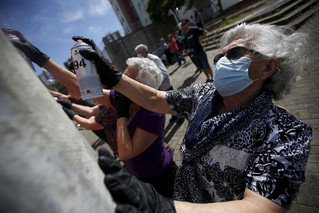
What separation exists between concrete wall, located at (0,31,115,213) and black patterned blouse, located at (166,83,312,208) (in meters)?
0.97

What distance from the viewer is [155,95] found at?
5.49 feet

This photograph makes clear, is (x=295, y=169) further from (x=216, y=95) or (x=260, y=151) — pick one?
(x=216, y=95)

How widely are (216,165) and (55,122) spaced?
1.18 meters

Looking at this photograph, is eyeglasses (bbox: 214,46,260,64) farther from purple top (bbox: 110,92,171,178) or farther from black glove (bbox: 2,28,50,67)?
black glove (bbox: 2,28,50,67)

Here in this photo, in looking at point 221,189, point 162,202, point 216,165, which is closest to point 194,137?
point 216,165

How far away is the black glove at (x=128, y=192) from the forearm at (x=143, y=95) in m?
0.93

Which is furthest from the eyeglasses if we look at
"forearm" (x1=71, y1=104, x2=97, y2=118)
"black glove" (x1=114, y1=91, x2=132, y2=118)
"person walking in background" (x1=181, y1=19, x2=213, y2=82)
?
"person walking in background" (x1=181, y1=19, x2=213, y2=82)

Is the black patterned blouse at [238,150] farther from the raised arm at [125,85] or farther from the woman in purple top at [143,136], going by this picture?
the woman in purple top at [143,136]

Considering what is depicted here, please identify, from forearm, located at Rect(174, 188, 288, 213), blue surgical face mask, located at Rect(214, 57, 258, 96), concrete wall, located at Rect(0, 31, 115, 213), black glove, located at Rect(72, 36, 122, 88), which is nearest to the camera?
concrete wall, located at Rect(0, 31, 115, 213)

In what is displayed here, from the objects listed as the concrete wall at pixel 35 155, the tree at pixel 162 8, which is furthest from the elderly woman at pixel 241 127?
the tree at pixel 162 8

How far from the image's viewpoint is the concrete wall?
294mm

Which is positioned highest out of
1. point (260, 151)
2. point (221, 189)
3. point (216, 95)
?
point (216, 95)

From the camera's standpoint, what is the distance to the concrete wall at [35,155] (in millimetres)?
294

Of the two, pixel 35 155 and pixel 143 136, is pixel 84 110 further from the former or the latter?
pixel 35 155
